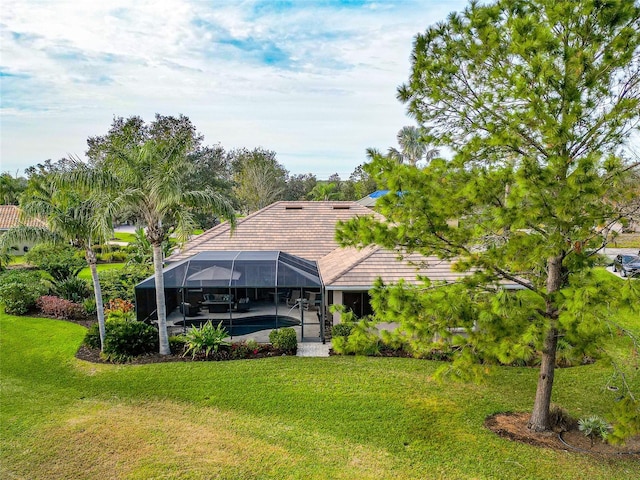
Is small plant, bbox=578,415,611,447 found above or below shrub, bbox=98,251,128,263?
below

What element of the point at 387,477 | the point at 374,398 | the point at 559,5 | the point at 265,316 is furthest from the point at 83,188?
the point at 559,5

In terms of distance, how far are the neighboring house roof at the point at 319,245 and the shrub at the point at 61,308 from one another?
172 inches

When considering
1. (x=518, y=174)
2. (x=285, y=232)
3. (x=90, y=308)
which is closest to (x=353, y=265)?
(x=285, y=232)

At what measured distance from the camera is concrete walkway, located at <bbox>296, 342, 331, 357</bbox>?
13.1 m

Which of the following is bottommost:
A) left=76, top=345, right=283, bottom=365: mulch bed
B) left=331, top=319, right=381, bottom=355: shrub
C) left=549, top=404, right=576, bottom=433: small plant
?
left=549, top=404, right=576, bottom=433: small plant

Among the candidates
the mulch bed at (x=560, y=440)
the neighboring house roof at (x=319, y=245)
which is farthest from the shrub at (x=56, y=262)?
the mulch bed at (x=560, y=440)

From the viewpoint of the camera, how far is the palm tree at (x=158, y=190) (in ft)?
37.8

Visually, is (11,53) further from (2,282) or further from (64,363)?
(2,282)

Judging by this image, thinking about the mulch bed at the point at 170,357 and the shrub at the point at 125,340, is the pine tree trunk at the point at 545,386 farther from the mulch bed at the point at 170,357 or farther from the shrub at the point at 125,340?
the shrub at the point at 125,340

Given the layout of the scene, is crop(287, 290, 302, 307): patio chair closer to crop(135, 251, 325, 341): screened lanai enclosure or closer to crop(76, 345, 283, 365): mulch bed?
crop(135, 251, 325, 341): screened lanai enclosure

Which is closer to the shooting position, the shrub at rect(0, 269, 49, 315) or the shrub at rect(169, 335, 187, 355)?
the shrub at rect(169, 335, 187, 355)

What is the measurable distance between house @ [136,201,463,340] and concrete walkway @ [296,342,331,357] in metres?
0.46

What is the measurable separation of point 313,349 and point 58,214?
876 cm

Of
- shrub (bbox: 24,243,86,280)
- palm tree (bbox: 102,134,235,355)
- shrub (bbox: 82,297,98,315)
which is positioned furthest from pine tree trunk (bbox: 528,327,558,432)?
shrub (bbox: 24,243,86,280)
